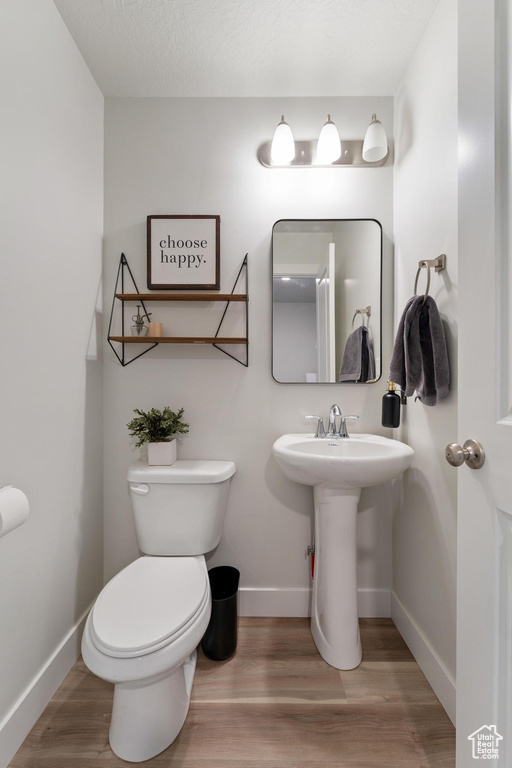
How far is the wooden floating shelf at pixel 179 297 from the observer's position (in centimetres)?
156

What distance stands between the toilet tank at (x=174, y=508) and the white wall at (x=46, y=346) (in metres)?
0.26

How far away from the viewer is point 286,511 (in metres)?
1.69

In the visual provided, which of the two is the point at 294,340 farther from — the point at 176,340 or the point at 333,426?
the point at 176,340

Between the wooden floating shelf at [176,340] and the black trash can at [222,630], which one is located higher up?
the wooden floating shelf at [176,340]

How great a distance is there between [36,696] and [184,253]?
1716mm

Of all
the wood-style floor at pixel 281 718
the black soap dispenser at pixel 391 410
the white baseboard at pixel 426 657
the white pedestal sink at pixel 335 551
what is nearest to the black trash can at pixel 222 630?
the wood-style floor at pixel 281 718

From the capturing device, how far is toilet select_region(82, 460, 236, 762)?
0.98 metres

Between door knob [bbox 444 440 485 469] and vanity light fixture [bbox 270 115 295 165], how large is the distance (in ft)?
4.69

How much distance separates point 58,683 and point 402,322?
1.79m

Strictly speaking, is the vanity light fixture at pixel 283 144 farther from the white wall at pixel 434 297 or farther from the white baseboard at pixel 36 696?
the white baseboard at pixel 36 696

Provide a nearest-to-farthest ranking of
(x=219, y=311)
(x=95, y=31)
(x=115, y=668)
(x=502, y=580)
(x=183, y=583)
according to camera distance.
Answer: (x=502, y=580) < (x=115, y=668) < (x=183, y=583) < (x=95, y=31) < (x=219, y=311)

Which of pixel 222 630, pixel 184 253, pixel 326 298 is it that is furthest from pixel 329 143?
pixel 222 630

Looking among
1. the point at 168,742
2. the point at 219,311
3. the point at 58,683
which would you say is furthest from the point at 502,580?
the point at 58,683

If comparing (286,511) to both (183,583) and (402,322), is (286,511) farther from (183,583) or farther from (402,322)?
(402,322)
